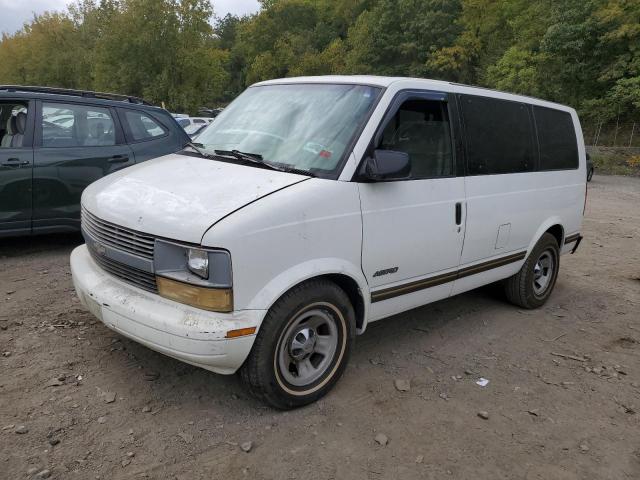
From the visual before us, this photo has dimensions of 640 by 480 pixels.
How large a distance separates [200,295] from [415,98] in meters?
2.05

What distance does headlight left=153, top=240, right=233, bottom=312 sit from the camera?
2686 mm

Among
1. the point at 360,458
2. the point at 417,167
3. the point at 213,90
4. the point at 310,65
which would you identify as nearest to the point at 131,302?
the point at 360,458

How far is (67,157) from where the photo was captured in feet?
19.3

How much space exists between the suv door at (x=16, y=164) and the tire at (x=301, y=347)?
3992mm

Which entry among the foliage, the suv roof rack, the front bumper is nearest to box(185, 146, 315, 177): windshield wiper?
the front bumper

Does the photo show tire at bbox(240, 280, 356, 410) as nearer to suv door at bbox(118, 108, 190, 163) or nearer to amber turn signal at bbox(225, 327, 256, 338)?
amber turn signal at bbox(225, 327, 256, 338)

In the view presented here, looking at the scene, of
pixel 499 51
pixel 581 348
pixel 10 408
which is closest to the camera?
→ pixel 10 408

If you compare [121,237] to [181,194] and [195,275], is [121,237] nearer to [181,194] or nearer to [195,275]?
[181,194]

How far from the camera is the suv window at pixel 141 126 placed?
6518 millimetres

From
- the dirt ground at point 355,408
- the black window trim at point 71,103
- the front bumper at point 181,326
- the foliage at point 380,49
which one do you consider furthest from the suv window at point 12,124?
the foliage at point 380,49

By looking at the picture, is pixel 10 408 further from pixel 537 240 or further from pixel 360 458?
pixel 537 240

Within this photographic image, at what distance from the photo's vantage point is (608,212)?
1138cm

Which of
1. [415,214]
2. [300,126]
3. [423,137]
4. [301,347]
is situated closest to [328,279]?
[301,347]

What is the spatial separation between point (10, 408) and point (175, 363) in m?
0.99
